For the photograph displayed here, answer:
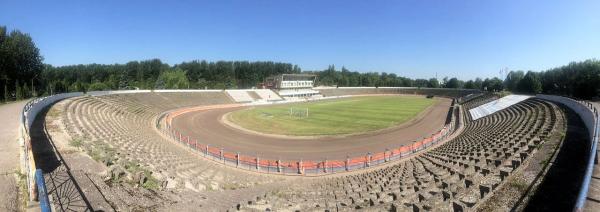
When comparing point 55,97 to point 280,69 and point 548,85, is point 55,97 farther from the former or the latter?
point 280,69

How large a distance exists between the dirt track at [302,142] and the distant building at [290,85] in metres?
56.3

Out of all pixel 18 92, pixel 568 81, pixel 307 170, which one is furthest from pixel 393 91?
pixel 18 92

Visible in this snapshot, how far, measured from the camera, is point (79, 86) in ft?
292

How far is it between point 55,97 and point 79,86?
67.9 meters

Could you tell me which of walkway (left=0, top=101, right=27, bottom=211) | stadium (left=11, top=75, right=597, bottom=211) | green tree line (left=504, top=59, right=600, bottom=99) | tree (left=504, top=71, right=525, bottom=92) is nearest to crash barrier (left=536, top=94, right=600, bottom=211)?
stadium (left=11, top=75, right=597, bottom=211)

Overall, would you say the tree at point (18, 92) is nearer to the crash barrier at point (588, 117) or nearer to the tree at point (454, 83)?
the crash barrier at point (588, 117)

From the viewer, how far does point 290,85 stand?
102812 mm

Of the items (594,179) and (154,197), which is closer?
(594,179)

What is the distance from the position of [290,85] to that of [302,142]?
7165 cm

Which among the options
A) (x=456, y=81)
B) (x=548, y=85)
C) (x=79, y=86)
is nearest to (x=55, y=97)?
(x=79, y=86)

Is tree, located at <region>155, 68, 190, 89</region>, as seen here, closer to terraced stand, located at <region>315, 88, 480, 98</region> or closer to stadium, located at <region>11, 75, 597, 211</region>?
terraced stand, located at <region>315, 88, 480, 98</region>

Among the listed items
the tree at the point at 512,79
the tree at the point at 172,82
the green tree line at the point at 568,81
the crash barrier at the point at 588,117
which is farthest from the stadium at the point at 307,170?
the tree at the point at 512,79

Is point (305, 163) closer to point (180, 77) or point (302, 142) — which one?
point (302, 142)

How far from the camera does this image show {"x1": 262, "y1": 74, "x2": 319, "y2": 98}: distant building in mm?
98331
